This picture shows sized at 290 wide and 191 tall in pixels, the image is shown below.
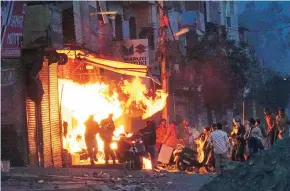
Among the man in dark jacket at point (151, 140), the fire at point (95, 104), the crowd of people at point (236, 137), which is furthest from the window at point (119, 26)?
the man in dark jacket at point (151, 140)

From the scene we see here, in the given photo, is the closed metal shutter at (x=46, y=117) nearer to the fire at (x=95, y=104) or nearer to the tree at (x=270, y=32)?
the fire at (x=95, y=104)

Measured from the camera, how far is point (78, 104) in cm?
2127

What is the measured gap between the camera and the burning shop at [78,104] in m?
17.7

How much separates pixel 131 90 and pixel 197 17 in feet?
60.2

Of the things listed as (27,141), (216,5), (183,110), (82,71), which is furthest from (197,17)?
(27,141)

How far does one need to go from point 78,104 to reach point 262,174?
1192 centimetres

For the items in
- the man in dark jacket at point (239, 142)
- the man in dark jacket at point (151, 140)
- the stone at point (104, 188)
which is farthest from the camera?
the man in dark jacket at point (239, 142)

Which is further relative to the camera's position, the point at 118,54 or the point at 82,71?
the point at 118,54

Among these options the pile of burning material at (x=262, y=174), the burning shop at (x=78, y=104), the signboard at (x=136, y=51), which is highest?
the signboard at (x=136, y=51)

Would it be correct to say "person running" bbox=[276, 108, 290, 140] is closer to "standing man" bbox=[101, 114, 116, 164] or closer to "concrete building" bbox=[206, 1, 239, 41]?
"standing man" bbox=[101, 114, 116, 164]

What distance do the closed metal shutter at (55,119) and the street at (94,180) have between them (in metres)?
3.85

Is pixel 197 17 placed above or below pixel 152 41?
above

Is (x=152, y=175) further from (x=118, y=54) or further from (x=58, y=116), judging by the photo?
(x=118, y=54)

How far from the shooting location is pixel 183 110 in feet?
127
